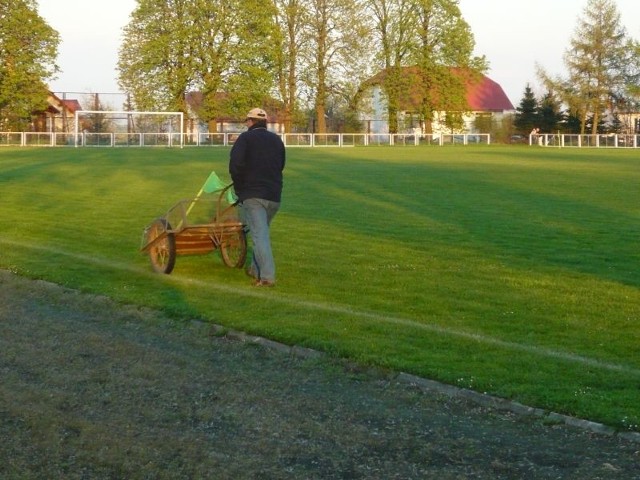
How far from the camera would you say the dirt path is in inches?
224

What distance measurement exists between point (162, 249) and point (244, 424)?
6753 millimetres

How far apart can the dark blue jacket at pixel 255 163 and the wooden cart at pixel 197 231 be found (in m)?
1.04

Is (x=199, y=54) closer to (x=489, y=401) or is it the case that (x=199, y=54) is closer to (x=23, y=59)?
(x=23, y=59)

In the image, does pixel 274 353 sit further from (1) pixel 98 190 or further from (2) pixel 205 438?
(1) pixel 98 190

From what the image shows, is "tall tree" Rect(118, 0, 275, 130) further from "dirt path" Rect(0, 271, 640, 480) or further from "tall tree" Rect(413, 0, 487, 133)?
"dirt path" Rect(0, 271, 640, 480)

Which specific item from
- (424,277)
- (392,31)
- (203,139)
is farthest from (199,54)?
(424,277)

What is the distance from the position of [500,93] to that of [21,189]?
98312 mm

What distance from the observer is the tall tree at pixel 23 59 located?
75.6 metres

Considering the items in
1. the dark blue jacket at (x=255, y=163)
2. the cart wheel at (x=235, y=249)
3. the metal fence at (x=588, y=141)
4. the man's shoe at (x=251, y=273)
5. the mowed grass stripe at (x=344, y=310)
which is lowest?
the mowed grass stripe at (x=344, y=310)

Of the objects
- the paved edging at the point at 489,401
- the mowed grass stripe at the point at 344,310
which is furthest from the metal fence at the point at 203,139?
the paved edging at the point at 489,401

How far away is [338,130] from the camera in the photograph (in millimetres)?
87250

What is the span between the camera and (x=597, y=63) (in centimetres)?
8975

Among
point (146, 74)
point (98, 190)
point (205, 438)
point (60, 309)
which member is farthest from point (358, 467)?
point (146, 74)

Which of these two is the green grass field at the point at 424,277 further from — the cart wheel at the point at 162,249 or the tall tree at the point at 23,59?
the tall tree at the point at 23,59
